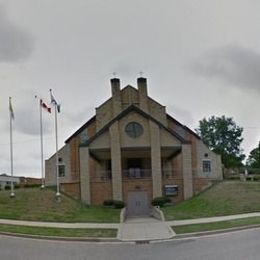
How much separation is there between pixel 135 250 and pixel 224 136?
255 ft

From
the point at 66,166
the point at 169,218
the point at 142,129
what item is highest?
the point at 142,129

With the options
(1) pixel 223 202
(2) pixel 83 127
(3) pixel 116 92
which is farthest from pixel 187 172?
(2) pixel 83 127

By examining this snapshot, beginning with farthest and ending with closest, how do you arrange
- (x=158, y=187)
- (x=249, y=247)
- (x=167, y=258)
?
1. (x=158, y=187)
2. (x=249, y=247)
3. (x=167, y=258)

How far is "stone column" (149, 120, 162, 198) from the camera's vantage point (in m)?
46.2

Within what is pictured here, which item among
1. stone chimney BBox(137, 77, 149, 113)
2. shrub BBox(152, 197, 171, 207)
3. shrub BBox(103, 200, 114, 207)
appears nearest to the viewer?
shrub BBox(152, 197, 171, 207)

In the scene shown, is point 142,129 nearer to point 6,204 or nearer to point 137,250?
point 6,204

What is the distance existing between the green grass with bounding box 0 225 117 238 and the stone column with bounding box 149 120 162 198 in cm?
2303

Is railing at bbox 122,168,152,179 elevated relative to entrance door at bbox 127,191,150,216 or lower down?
elevated

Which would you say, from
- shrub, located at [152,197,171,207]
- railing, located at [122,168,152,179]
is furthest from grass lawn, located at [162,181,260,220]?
railing, located at [122,168,152,179]

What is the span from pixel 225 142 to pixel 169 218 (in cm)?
6389

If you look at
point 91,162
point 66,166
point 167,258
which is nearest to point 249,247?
point 167,258

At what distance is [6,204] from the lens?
33031mm

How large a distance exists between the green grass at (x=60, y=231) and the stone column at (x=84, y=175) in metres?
22.0

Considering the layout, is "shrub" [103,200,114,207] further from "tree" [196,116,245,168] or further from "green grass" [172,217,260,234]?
"tree" [196,116,245,168]
